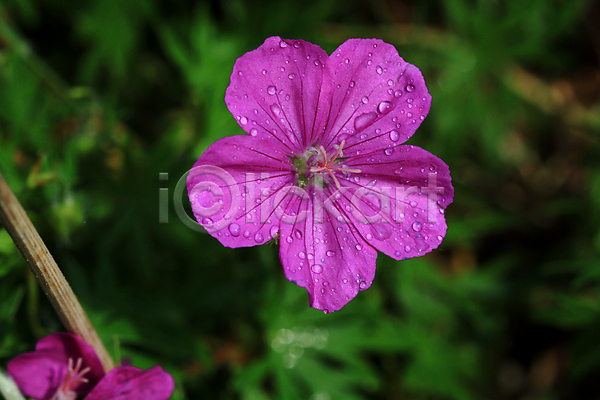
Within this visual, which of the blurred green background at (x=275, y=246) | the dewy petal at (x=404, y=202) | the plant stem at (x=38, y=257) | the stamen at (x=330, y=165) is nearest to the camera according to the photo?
the plant stem at (x=38, y=257)

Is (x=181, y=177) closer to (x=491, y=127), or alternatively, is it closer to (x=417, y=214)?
(x=417, y=214)

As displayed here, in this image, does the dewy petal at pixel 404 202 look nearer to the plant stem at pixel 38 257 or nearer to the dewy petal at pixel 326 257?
the dewy petal at pixel 326 257

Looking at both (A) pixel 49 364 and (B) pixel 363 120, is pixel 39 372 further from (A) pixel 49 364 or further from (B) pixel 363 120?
(B) pixel 363 120

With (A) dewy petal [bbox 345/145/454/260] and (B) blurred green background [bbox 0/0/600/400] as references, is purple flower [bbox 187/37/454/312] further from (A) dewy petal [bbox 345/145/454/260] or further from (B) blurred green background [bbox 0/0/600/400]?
(B) blurred green background [bbox 0/0/600/400]

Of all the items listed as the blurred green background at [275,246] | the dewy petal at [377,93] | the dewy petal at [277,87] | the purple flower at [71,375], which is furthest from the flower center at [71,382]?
the dewy petal at [377,93]

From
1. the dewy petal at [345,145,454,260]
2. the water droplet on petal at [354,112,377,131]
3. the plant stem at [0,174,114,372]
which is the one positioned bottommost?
the plant stem at [0,174,114,372]

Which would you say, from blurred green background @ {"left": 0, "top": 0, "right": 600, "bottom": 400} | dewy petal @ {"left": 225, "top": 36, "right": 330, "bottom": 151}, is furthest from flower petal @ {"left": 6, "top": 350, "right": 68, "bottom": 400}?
dewy petal @ {"left": 225, "top": 36, "right": 330, "bottom": 151}

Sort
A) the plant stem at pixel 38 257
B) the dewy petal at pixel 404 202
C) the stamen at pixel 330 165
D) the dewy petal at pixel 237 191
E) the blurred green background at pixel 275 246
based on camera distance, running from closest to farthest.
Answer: the plant stem at pixel 38 257
the dewy petal at pixel 237 191
the dewy petal at pixel 404 202
the stamen at pixel 330 165
the blurred green background at pixel 275 246
